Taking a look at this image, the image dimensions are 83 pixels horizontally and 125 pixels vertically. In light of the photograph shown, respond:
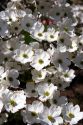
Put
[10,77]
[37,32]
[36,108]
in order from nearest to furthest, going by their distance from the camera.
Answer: [36,108] < [10,77] < [37,32]

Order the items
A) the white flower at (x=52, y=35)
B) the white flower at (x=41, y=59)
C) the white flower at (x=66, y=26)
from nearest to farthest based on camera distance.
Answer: the white flower at (x=41, y=59), the white flower at (x=52, y=35), the white flower at (x=66, y=26)

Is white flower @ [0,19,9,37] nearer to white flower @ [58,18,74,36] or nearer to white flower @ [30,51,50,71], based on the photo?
white flower @ [30,51,50,71]

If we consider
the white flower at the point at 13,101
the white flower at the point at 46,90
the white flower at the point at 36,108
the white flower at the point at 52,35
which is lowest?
the white flower at the point at 36,108

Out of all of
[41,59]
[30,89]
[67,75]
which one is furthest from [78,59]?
[30,89]

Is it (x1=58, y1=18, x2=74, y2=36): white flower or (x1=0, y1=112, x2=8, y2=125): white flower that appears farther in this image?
(x1=58, y1=18, x2=74, y2=36): white flower

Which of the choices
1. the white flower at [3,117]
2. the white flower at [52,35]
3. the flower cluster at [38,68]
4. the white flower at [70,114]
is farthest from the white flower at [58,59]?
the white flower at [3,117]

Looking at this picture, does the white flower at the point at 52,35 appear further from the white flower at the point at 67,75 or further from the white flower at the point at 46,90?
the white flower at the point at 46,90

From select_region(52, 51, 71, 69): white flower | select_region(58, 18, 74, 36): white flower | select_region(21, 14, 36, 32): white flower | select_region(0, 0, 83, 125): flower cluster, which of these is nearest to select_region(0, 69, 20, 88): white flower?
select_region(0, 0, 83, 125): flower cluster

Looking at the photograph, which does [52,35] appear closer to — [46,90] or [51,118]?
[46,90]
